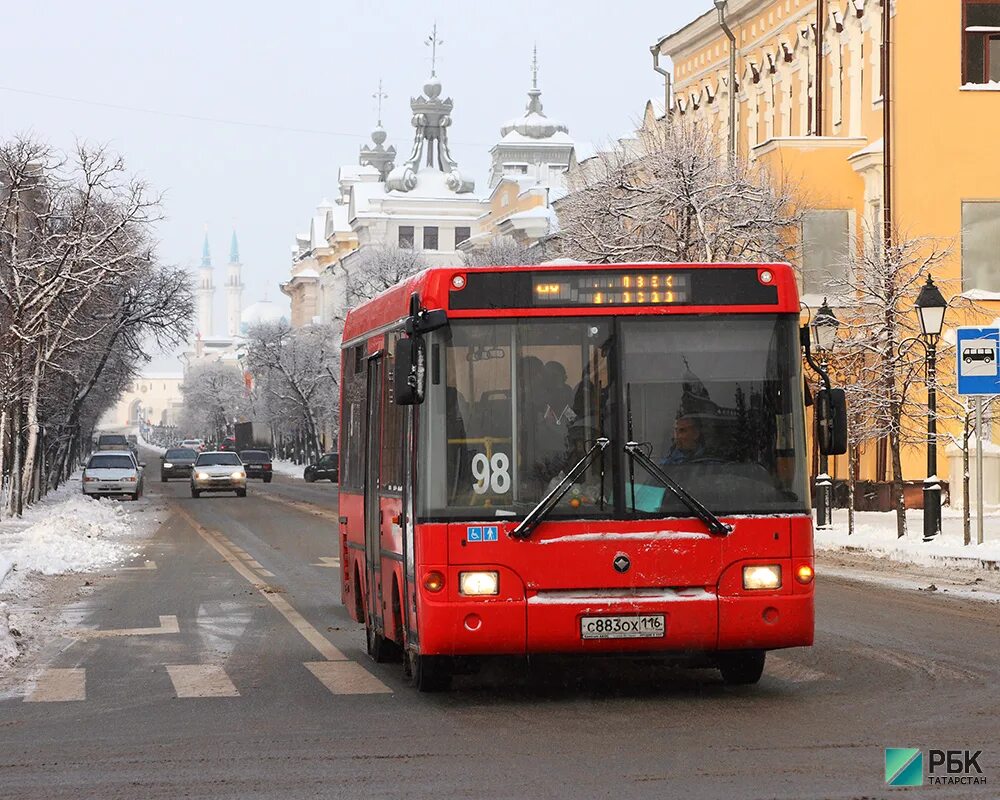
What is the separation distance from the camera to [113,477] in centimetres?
6262

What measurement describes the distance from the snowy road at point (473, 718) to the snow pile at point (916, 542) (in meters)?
7.49

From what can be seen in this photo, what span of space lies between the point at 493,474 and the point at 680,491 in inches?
42.5

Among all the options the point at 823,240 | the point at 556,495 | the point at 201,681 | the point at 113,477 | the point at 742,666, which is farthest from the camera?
the point at 113,477

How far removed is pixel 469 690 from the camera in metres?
12.9

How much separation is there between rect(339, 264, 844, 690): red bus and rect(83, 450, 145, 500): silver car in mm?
51277

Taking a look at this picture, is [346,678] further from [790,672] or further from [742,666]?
[790,672]

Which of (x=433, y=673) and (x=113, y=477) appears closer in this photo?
(x=433, y=673)

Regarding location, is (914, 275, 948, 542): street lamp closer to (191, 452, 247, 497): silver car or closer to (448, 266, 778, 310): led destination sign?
(448, 266, 778, 310): led destination sign

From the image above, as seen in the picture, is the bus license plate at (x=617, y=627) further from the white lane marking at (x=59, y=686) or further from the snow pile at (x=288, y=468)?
the snow pile at (x=288, y=468)

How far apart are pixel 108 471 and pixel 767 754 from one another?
55057 millimetres

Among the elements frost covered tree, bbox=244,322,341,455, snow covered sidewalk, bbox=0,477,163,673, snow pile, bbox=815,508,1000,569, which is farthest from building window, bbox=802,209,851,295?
frost covered tree, bbox=244,322,341,455

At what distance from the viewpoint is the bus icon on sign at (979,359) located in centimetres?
2614

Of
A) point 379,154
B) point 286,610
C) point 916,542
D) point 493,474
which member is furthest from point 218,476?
point 379,154

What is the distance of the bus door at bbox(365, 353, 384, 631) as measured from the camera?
1390 centimetres
